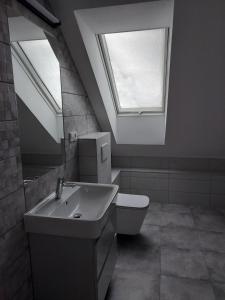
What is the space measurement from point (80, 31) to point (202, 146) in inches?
91.5

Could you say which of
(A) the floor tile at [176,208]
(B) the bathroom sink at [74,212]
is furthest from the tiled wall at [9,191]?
(A) the floor tile at [176,208]

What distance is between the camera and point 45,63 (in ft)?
6.54

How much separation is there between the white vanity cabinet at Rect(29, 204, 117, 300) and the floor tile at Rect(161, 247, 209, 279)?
0.85 meters

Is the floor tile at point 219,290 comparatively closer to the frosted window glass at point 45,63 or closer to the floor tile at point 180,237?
the floor tile at point 180,237

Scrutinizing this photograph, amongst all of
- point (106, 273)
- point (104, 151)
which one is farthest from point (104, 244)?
point (104, 151)

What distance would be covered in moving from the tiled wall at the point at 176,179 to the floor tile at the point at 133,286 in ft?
5.66

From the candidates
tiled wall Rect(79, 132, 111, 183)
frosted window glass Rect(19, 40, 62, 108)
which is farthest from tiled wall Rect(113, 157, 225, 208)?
frosted window glass Rect(19, 40, 62, 108)

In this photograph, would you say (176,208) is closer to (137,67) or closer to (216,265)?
(216,265)

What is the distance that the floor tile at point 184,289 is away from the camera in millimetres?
1932

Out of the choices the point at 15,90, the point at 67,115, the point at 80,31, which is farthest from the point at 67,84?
the point at 15,90

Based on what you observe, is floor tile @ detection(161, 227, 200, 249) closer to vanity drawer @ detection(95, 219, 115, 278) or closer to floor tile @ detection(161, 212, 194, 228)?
floor tile @ detection(161, 212, 194, 228)

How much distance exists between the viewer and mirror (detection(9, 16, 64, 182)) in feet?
5.20

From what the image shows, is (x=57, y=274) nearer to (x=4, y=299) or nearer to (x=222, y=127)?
(x=4, y=299)

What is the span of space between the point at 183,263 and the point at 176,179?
1.52 m
